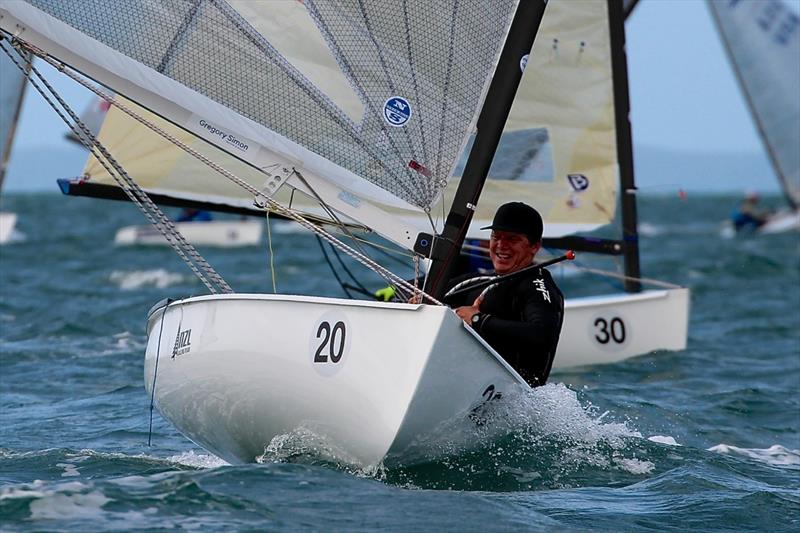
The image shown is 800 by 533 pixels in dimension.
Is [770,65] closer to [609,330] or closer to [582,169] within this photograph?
[582,169]

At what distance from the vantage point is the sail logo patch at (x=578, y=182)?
10188mm

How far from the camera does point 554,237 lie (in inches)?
392

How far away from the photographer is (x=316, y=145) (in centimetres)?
529

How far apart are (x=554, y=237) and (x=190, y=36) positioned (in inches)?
202

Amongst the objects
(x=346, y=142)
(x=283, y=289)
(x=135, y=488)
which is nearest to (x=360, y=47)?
(x=346, y=142)

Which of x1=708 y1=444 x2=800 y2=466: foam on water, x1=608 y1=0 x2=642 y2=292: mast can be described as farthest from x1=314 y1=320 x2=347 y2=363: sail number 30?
x1=608 y1=0 x2=642 y2=292: mast

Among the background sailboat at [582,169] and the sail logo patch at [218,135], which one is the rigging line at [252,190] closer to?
the sail logo patch at [218,135]

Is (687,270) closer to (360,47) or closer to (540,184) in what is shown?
(540,184)

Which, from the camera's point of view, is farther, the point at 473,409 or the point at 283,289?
the point at 283,289

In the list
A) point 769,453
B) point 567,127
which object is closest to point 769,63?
point 567,127

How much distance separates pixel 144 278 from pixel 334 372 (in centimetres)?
1302

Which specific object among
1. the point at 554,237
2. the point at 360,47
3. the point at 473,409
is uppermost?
the point at 360,47

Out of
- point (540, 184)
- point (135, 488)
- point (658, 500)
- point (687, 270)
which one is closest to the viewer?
point (135, 488)

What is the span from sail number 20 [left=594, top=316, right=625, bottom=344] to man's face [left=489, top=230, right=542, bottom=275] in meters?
4.63
